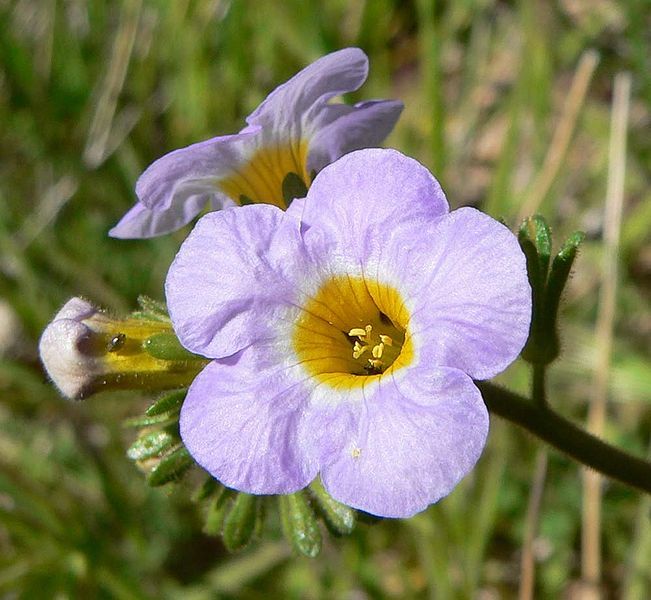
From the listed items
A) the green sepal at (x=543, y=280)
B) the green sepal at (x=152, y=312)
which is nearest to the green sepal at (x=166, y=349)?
the green sepal at (x=152, y=312)

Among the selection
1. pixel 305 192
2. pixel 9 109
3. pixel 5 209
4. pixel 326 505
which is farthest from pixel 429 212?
pixel 9 109

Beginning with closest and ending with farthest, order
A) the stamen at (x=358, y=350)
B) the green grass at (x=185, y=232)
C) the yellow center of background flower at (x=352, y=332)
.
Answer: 1. the yellow center of background flower at (x=352, y=332)
2. the stamen at (x=358, y=350)
3. the green grass at (x=185, y=232)

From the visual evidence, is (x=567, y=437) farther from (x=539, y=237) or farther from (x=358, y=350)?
(x=358, y=350)

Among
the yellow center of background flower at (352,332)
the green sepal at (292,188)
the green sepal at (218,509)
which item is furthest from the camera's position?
the green sepal at (218,509)

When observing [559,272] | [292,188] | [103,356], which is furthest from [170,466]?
[559,272]

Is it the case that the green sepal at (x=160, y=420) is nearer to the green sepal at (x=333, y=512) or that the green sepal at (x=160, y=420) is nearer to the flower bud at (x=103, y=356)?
the flower bud at (x=103, y=356)
